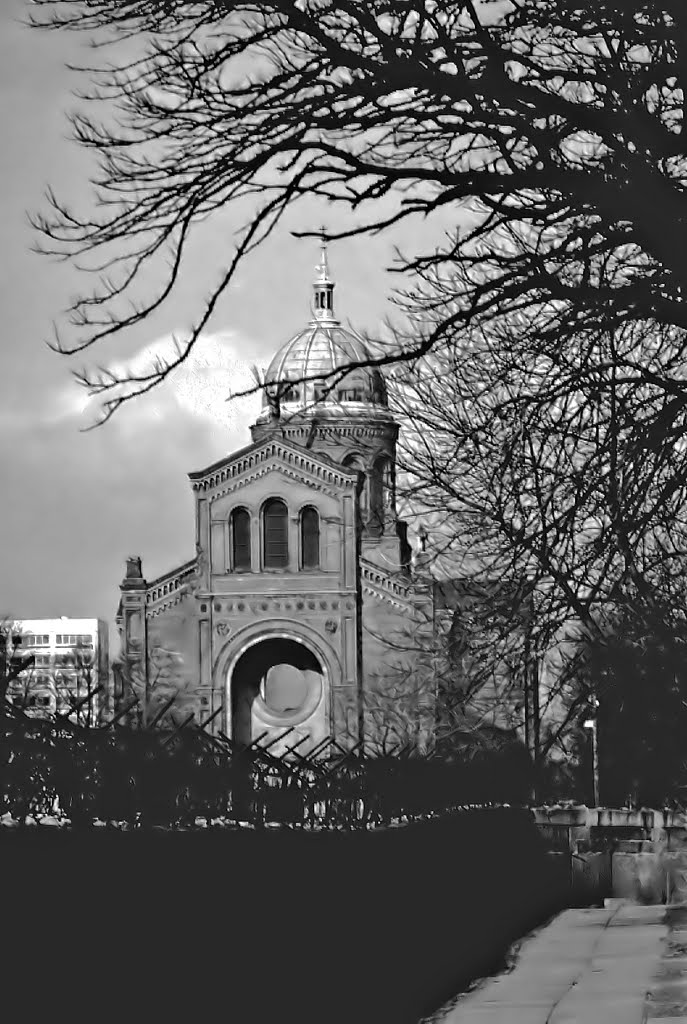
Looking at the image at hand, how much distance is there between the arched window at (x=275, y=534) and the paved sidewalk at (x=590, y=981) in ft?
240

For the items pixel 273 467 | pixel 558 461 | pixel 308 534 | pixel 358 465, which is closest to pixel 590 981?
pixel 558 461

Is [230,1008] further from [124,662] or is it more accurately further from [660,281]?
[124,662]

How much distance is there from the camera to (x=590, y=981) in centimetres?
1761

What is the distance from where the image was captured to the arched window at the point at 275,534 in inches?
3883

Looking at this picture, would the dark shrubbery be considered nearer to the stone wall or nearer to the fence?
the fence

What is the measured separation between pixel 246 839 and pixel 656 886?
22973mm

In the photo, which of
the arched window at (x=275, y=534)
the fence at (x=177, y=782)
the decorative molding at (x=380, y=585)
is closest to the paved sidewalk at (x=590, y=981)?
the fence at (x=177, y=782)

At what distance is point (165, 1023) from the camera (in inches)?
355

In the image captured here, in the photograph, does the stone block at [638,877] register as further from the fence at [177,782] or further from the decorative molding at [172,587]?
the decorative molding at [172,587]

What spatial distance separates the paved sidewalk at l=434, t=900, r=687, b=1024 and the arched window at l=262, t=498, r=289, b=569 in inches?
2883

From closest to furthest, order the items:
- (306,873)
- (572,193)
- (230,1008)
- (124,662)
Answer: (572,193) → (230,1008) → (306,873) → (124,662)

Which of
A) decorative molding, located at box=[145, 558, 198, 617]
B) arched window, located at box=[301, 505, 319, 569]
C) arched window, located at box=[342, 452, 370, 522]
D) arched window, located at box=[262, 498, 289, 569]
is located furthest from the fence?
arched window, located at box=[342, 452, 370, 522]

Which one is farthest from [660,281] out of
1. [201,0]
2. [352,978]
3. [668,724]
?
[668,724]

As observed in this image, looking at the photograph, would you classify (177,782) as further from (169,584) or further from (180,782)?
(169,584)
